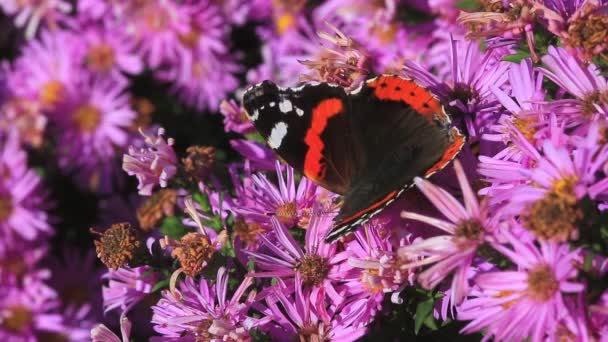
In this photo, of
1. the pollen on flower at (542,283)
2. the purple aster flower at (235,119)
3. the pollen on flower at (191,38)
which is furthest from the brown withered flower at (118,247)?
the pollen on flower at (191,38)

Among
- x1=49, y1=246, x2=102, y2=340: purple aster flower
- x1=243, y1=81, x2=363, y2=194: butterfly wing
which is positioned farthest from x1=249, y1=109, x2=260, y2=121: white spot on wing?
x1=49, y1=246, x2=102, y2=340: purple aster flower

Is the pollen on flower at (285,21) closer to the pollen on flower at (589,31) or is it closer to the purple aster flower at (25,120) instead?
the purple aster flower at (25,120)

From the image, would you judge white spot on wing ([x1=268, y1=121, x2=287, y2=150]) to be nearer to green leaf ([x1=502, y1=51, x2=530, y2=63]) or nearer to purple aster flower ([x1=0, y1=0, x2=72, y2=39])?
green leaf ([x1=502, y1=51, x2=530, y2=63])

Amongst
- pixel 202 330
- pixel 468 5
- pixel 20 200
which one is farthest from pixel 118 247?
pixel 20 200

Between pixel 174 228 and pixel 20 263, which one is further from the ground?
pixel 174 228

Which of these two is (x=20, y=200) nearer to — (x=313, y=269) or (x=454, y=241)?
(x=313, y=269)
